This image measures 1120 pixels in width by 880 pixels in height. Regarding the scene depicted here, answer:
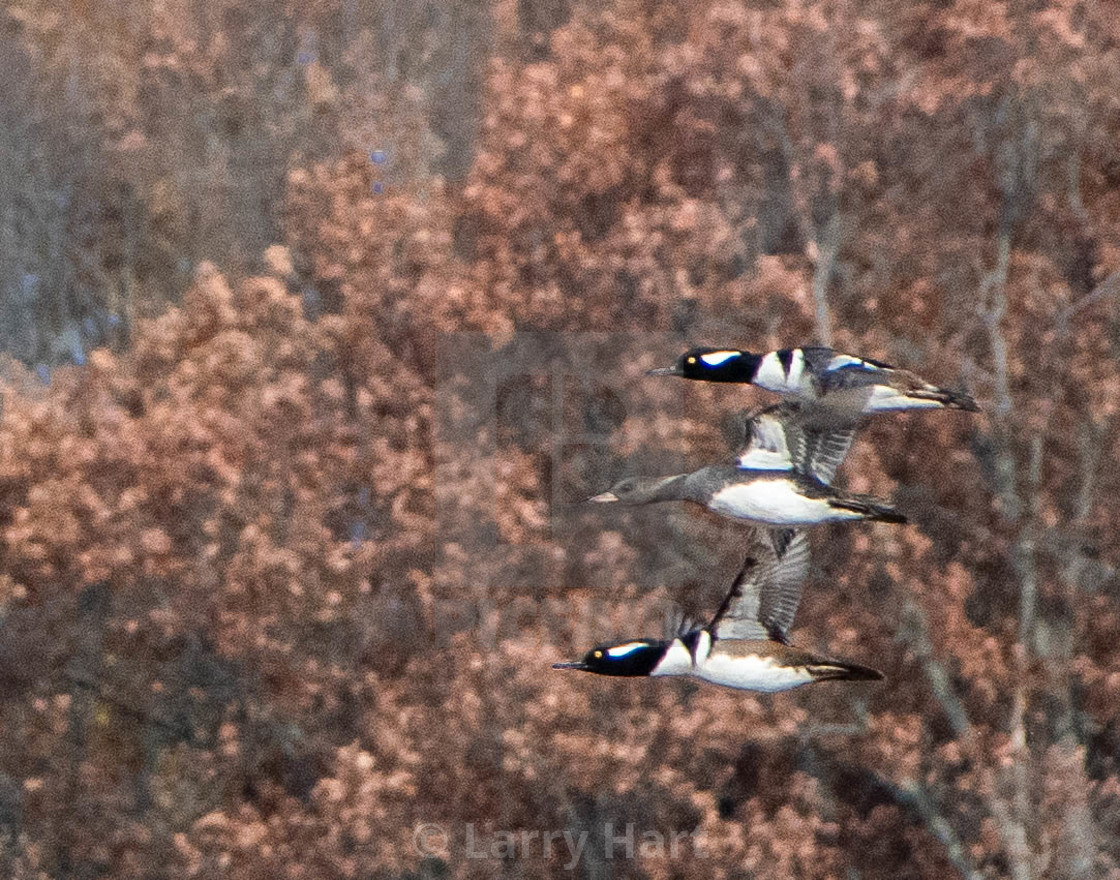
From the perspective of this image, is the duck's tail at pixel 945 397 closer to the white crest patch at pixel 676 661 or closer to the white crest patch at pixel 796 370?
the white crest patch at pixel 796 370

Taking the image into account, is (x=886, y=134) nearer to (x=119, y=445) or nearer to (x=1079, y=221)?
(x=1079, y=221)

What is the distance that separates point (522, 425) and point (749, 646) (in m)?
2.74

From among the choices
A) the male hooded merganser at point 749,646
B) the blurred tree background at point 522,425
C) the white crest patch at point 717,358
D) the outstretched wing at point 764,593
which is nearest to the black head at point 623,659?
the male hooded merganser at point 749,646

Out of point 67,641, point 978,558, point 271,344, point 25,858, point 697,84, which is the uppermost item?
point 697,84

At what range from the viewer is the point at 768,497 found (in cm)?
201

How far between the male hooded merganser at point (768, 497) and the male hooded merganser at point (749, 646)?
134 millimetres

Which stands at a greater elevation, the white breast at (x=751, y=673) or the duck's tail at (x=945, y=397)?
the duck's tail at (x=945, y=397)

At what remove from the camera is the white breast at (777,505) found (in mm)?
1991

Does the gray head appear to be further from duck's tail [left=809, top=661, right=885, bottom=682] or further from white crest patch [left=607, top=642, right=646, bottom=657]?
duck's tail [left=809, top=661, right=885, bottom=682]

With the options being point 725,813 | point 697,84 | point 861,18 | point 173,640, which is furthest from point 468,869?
point 861,18

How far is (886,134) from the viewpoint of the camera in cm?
475

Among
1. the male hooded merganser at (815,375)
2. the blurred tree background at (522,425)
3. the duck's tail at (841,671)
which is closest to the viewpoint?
the duck's tail at (841,671)

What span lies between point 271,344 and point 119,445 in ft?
1.89


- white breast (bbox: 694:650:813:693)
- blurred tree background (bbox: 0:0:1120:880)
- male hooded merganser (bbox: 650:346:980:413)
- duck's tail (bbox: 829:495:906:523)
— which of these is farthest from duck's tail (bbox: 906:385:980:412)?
blurred tree background (bbox: 0:0:1120:880)
